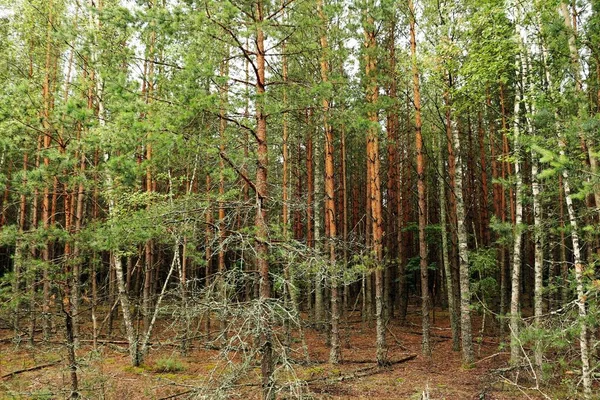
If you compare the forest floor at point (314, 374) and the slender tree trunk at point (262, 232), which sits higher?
the slender tree trunk at point (262, 232)

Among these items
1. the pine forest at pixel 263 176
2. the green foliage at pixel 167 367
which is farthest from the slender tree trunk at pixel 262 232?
the green foliage at pixel 167 367

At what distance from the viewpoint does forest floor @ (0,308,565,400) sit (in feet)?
26.1

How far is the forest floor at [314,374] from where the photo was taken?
26.1ft

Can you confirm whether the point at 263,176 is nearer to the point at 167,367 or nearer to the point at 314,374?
the point at 314,374

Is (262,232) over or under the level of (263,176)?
under

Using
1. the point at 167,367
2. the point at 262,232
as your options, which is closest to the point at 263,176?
the point at 262,232

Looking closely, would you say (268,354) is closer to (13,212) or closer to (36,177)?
(36,177)

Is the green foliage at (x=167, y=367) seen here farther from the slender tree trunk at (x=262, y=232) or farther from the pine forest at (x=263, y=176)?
the slender tree trunk at (x=262, y=232)

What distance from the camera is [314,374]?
33.3ft

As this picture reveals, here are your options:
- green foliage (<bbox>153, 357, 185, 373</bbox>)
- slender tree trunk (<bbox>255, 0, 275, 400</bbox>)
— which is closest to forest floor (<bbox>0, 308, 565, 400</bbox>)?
green foliage (<bbox>153, 357, 185, 373</bbox>)

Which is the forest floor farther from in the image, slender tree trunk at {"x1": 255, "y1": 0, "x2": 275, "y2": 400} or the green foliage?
slender tree trunk at {"x1": 255, "y1": 0, "x2": 275, "y2": 400}

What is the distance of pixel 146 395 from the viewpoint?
8875mm

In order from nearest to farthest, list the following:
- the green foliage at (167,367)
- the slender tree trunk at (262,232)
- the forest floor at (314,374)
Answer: the slender tree trunk at (262,232) < the forest floor at (314,374) < the green foliage at (167,367)

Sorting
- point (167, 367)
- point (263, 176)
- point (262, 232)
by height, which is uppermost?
point (263, 176)
